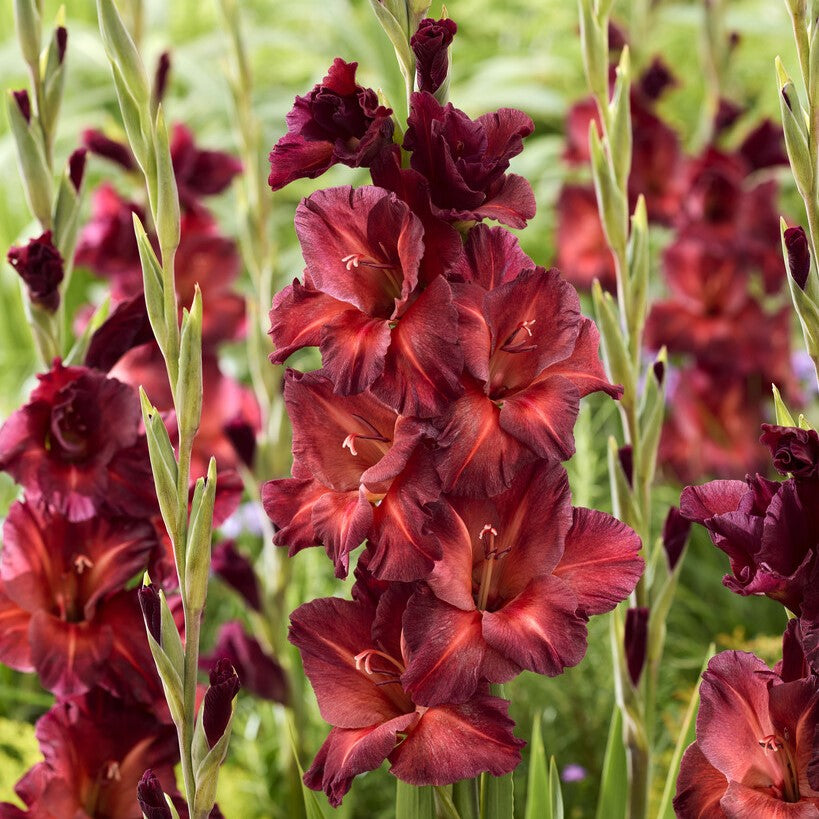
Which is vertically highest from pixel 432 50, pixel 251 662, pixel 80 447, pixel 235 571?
pixel 432 50

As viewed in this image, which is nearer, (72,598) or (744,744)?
(744,744)

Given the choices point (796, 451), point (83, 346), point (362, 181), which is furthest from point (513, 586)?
point (362, 181)

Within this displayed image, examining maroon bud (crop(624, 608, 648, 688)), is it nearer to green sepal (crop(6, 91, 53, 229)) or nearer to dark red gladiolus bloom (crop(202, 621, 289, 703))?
dark red gladiolus bloom (crop(202, 621, 289, 703))

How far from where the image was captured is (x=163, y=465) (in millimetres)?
1122

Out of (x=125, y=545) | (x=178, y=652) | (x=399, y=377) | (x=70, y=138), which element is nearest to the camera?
(x=399, y=377)

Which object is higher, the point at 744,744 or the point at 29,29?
the point at 29,29

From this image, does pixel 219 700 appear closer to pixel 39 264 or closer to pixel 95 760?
pixel 95 760

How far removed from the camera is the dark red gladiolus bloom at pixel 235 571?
2.03 metres

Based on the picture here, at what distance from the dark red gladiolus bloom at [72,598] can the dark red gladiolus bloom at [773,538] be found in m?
0.70

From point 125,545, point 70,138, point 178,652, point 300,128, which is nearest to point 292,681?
point 125,545

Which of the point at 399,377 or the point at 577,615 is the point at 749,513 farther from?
the point at 399,377

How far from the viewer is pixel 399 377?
1025 millimetres

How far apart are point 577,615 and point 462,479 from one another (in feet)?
0.53

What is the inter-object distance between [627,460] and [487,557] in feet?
1.52
